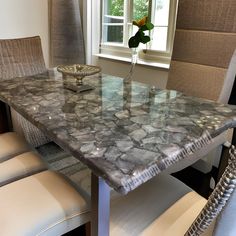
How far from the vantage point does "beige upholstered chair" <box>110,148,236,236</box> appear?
59cm

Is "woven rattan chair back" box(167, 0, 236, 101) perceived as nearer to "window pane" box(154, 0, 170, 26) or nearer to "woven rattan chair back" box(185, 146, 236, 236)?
"window pane" box(154, 0, 170, 26)

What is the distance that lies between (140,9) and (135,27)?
17cm

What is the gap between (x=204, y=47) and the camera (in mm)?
1669

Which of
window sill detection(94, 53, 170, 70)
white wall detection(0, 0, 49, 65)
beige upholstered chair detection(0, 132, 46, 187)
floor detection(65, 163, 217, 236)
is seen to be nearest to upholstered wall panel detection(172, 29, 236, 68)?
window sill detection(94, 53, 170, 70)

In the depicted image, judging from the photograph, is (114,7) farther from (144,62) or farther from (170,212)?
(170,212)

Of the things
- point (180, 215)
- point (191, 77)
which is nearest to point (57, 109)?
point (180, 215)

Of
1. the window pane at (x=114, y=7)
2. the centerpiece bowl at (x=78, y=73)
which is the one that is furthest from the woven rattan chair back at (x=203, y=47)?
the window pane at (x=114, y=7)

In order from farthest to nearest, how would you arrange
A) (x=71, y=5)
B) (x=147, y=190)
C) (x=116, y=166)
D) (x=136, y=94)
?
(x=71, y=5) → (x=136, y=94) → (x=147, y=190) → (x=116, y=166)

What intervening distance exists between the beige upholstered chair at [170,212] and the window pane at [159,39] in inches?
59.9

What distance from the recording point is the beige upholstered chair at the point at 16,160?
3.66 feet

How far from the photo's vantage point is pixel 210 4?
1.60 m

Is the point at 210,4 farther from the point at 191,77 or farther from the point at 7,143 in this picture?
the point at 7,143

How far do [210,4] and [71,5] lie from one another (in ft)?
4.88

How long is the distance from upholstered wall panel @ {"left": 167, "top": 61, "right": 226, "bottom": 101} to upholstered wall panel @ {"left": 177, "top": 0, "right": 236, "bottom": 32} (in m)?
0.25
